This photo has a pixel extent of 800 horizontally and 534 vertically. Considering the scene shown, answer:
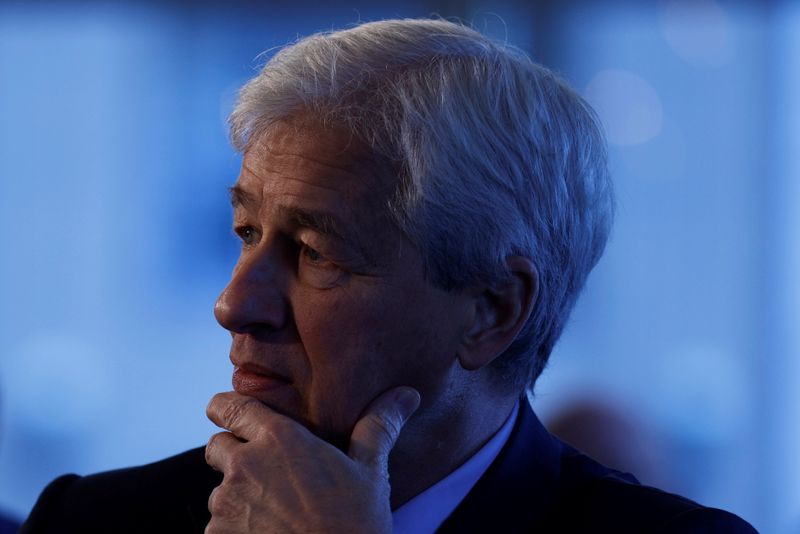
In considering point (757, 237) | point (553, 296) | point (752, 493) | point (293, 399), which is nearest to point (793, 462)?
point (752, 493)

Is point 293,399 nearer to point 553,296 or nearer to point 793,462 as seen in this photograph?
point 553,296

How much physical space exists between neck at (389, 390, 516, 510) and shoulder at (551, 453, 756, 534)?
20 cm

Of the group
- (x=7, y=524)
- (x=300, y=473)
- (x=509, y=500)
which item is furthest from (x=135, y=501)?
(x=7, y=524)

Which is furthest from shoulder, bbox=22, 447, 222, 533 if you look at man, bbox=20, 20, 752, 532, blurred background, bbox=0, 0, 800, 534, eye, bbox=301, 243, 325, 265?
blurred background, bbox=0, 0, 800, 534

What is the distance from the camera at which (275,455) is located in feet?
4.65

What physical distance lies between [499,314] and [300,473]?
412 mm

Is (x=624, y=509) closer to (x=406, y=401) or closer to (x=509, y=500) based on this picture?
(x=509, y=500)

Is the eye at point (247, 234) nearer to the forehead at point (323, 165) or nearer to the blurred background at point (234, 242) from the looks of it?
the forehead at point (323, 165)

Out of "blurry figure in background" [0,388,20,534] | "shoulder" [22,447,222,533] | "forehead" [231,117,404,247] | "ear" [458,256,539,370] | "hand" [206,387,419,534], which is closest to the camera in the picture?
"hand" [206,387,419,534]

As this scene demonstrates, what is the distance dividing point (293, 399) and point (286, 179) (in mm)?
320

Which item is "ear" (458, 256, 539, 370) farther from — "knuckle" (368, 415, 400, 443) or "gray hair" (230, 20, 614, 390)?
"knuckle" (368, 415, 400, 443)

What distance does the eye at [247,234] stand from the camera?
5.21 ft

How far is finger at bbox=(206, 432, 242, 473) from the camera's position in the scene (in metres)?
1.46

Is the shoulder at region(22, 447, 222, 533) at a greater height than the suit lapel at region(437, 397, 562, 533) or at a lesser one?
lesser
